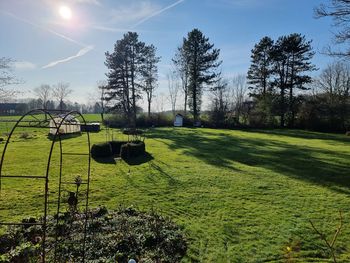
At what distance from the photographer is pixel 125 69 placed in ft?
121

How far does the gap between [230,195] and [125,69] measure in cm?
3095

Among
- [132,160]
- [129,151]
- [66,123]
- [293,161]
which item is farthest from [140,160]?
[66,123]

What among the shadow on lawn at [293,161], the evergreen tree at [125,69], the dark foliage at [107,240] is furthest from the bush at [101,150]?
the evergreen tree at [125,69]

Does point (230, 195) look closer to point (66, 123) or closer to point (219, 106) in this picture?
point (66, 123)

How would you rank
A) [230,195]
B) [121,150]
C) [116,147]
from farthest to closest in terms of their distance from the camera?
[116,147], [121,150], [230,195]

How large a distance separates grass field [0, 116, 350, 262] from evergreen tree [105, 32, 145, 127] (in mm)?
22053

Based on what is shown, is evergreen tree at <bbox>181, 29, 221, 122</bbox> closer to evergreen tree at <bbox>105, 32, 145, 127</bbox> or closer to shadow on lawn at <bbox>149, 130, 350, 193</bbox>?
evergreen tree at <bbox>105, 32, 145, 127</bbox>

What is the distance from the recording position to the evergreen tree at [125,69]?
3647 cm

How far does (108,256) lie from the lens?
4.63m

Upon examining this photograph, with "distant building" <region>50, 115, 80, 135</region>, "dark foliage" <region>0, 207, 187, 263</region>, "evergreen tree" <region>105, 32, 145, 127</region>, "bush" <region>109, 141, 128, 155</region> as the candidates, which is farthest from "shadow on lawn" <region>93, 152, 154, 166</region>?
"evergreen tree" <region>105, 32, 145, 127</region>

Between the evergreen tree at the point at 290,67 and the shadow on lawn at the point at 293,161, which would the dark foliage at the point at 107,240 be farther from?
the evergreen tree at the point at 290,67

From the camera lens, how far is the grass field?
5324mm

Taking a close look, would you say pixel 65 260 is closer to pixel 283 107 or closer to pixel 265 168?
pixel 265 168

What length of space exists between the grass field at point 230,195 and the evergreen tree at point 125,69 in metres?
22.1
